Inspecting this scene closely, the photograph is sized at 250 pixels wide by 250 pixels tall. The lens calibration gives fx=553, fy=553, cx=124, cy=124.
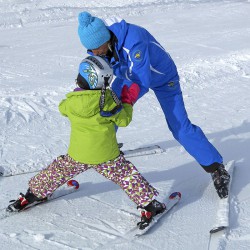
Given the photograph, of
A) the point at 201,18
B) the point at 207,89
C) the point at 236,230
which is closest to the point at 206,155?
the point at 236,230

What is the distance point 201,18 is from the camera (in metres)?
12.5

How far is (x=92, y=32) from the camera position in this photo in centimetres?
386

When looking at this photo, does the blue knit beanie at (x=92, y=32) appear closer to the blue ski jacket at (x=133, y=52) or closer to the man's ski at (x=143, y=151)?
the blue ski jacket at (x=133, y=52)

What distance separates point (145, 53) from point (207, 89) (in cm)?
373

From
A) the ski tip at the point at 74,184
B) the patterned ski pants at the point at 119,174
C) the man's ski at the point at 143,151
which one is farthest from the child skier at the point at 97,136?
the man's ski at the point at 143,151

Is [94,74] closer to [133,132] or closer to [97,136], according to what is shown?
[97,136]

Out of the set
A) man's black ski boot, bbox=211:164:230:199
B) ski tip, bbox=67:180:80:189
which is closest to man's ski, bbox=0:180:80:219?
ski tip, bbox=67:180:80:189

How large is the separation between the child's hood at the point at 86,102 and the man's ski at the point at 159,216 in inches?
35.6

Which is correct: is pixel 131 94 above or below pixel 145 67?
below

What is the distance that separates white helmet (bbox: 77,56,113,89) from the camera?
3641 millimetres

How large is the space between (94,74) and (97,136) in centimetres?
43

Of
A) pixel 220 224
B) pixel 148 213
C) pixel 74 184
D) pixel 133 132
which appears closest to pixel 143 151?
pixel 133 132

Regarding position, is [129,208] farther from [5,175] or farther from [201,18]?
[201,18]

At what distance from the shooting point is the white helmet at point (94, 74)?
3.64 meters
